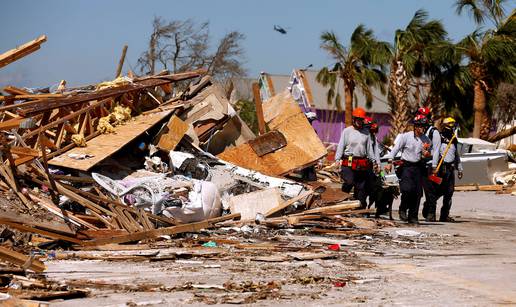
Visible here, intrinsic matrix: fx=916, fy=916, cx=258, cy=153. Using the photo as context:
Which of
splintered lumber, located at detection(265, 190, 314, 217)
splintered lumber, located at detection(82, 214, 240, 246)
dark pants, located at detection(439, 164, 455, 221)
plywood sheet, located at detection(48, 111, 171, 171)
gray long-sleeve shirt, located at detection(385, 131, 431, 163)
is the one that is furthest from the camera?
dark pants, located at detection(439, 164, 455, 221)

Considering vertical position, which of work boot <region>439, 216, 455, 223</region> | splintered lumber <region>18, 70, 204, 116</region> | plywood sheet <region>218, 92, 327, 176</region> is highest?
splintered lumber <region>18, 70, 204, 116</region>

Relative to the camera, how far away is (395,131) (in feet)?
138

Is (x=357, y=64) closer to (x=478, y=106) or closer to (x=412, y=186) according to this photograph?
(x=478, y=106)

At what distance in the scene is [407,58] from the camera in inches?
1624

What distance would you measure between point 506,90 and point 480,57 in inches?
340

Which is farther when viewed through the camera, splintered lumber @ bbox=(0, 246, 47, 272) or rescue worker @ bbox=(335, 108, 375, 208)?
rescue worker @ bbox=(335, 108, 375, 208)

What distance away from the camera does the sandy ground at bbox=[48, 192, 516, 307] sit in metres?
7.37

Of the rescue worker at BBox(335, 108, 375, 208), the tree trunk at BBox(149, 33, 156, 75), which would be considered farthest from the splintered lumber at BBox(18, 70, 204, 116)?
the tree trunk at BBox(149, 33, 156, 75)

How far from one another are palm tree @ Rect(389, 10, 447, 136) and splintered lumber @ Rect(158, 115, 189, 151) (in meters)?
25.9

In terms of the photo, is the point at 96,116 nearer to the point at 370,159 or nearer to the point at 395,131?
the point at 370,159

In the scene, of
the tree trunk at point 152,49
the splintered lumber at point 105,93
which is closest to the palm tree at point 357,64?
the tree trunk at point 152,49

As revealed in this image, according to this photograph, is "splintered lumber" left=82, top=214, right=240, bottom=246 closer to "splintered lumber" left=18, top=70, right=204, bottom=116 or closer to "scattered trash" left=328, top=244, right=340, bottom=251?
"scattered trash" left=328, top=244, right=340, bottom=251

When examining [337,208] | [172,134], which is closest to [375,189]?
[337,208]

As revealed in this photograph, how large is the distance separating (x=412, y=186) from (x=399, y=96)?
26.5 meters
